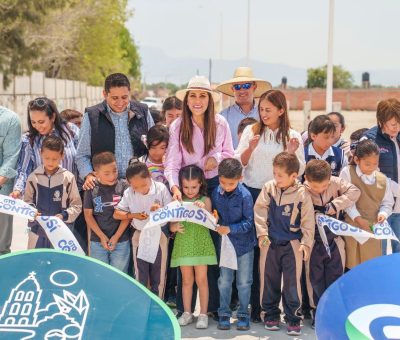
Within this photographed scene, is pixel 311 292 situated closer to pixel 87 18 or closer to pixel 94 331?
pixel 94 331

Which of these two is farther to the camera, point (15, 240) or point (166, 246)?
point (15, 240)

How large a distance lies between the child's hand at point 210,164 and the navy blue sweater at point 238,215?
0.19 metres

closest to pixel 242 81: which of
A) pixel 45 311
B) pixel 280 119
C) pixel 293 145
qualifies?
pixel 280 119

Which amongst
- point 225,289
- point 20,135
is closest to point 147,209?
point 225,289

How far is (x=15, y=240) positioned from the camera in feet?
29.0

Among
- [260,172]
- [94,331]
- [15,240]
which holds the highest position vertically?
[260,172]

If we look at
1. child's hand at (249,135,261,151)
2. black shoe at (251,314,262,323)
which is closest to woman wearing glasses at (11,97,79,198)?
child's hand at (249,135,261,151)

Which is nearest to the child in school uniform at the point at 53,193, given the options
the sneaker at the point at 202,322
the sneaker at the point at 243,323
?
the sneaker at the point at 202,322

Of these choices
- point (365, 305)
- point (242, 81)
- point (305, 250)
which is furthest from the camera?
point (242, 81)

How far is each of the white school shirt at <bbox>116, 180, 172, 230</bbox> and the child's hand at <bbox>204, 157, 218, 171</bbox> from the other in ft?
1.39

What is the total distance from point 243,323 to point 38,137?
2.41 meters

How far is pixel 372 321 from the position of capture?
3.61 metres

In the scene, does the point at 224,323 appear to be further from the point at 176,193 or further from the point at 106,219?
the point at 106,219

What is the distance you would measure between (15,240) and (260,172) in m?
4.46
